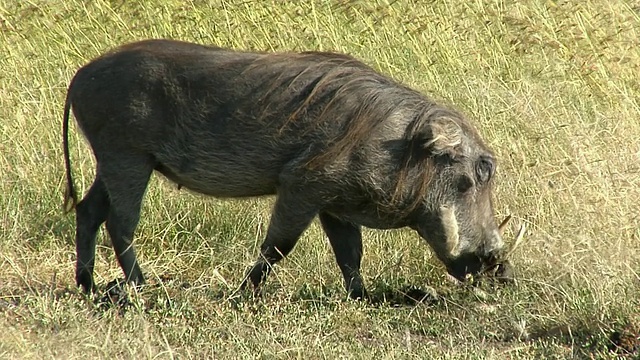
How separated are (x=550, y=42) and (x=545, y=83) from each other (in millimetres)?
307

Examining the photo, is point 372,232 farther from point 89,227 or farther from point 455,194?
point 89,227

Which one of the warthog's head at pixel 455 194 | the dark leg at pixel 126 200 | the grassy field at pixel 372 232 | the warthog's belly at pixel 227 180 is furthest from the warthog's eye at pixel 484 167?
the dark leg at pixel 126 200

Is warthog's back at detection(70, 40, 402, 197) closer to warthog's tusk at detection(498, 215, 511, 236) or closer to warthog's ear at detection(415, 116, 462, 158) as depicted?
warthog's ear at detection(415, 116, 462, 158)

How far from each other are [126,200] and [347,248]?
1.00 m

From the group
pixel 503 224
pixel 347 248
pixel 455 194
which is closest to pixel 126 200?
pixel 347 248

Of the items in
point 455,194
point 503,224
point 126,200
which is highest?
point 455,194

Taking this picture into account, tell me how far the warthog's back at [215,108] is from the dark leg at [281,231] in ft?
0.48

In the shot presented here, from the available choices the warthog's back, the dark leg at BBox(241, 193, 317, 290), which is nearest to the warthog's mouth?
the dark leg at BBox(241, 193, 317, 290)

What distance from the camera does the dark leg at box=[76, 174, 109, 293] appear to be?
16.0ft

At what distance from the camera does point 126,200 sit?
15.6 feet

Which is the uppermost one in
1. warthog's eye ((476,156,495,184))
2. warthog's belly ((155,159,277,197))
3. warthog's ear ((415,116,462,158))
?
warthog's ear ((415,116,462,158))

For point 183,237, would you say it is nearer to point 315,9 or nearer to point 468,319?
point 468,319

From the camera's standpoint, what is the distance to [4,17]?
7.25 metres

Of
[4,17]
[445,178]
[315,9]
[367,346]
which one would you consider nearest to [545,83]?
[315,9]
